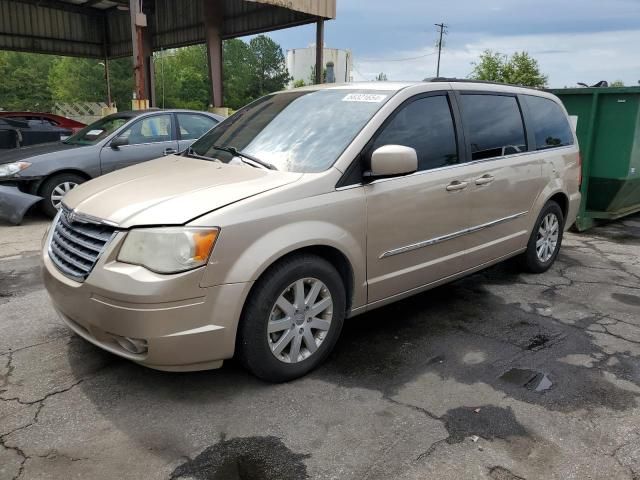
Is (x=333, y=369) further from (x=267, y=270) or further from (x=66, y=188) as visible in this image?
(x=66, y=188)

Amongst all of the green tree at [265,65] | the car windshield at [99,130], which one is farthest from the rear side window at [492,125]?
the green tree at [265,65]

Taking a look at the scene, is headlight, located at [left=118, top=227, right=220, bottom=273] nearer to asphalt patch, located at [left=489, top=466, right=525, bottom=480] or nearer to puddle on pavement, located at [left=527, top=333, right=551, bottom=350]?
asphalt patch, located at [left=489, top=466, right=525, bottom=480]

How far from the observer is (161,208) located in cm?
279

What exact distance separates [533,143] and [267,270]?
3131mm

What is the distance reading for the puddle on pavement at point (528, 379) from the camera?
3211 millimetres

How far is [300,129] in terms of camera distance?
366 centimetres

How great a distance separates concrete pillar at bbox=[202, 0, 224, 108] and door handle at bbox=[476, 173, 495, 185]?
14640mm

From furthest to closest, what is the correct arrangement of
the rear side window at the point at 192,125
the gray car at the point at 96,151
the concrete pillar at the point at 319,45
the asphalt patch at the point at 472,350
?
the concrete pillar at the point at 319,45
the rear side window at the point at 192,125
the gray car at the point at 96,151
the asphalt patch at the point at 472,350

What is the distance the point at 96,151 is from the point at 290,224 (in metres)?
5.63

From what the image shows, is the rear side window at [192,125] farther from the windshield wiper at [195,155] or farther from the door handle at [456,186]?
the door handle at [456,186]

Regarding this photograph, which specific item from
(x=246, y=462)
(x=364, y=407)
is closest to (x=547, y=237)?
(x=364, y=407)

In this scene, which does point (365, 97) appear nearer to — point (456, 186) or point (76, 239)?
point (456, 186)

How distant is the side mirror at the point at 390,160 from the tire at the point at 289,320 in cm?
65

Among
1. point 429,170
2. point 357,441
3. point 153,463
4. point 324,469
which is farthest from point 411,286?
point 153,463
